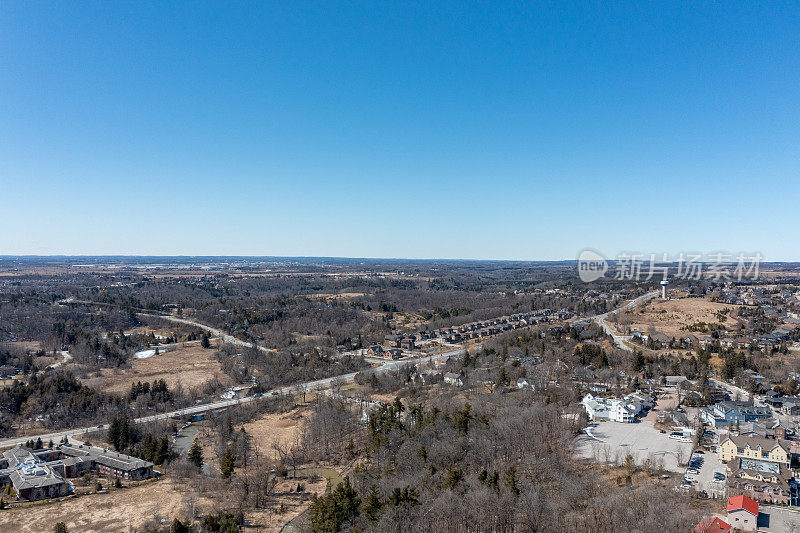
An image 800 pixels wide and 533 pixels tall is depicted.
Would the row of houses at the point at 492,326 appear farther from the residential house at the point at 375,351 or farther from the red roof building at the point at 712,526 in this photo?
the red roof building at the point at 712,526

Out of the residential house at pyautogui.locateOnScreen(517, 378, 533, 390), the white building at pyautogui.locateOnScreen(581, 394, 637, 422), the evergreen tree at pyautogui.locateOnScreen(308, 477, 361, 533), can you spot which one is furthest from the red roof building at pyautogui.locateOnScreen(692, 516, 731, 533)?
the residential house at pyautogui.locateOnScreen(517, 378, 533, 390)

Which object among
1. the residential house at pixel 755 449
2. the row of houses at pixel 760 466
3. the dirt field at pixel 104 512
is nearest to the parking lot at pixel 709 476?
the row of houses at pixel 760 466

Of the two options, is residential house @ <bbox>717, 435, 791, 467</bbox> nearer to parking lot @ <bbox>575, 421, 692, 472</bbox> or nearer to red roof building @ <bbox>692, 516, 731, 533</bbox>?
parking lot @ <bbox>575, 421, 692, 472</bbox>

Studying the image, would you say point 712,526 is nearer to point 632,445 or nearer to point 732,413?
point 632,445

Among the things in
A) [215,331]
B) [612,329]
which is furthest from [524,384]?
[215,331]

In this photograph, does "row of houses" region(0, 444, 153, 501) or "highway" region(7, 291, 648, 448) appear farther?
"highway" region(7, 291, 648, 448)
